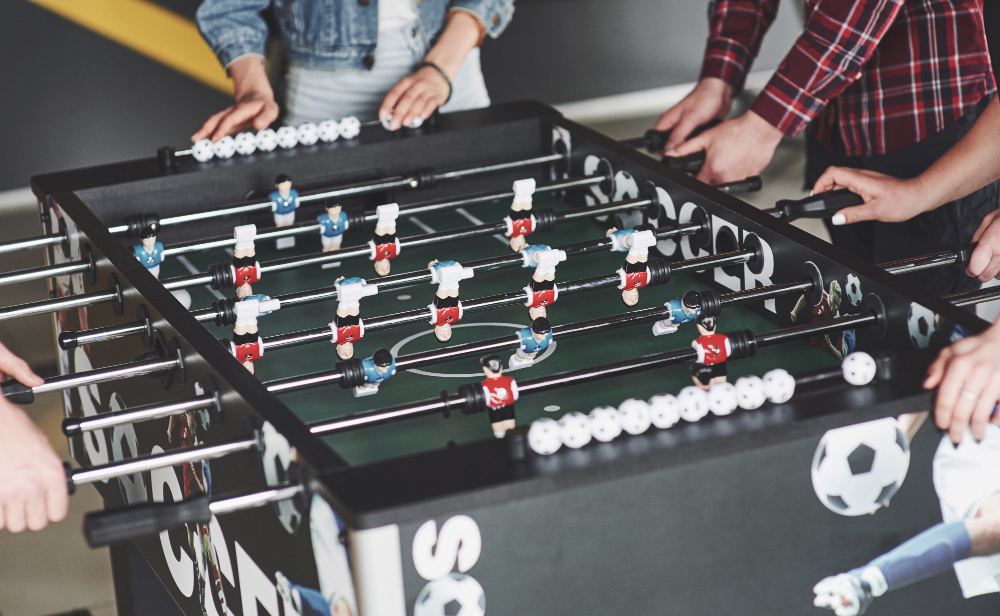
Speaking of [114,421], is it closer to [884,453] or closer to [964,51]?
[884,453]

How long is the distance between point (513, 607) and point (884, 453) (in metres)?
0.41

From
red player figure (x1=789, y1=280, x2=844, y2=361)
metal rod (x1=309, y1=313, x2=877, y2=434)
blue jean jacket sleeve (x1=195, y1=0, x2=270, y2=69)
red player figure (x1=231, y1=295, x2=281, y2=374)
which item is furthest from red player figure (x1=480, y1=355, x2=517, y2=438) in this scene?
blue jean jacket sleeve (x1=195, y1=0, x2=270, y2=69)

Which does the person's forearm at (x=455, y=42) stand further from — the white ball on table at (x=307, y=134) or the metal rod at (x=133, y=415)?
the metal rod at (x=133, y=415)

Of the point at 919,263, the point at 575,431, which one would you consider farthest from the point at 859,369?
the point at 919,263

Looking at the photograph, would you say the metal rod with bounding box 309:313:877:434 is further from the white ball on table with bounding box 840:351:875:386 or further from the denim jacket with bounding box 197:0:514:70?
the denim jacket with bounding box 197:0:514:70

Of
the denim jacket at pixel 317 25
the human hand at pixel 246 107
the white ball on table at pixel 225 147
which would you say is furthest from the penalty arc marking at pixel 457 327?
the denim jacket at pixel 317 25

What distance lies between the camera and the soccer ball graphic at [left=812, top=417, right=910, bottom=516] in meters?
1.08

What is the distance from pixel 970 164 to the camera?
175cm

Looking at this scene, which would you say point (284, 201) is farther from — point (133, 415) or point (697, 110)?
point (697, 110)

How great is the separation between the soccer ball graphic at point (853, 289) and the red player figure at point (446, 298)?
1.64 feet

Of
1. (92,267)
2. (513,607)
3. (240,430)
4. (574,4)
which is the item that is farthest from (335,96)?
(574,4)

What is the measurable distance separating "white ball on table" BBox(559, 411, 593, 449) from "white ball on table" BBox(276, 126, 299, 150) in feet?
4.18

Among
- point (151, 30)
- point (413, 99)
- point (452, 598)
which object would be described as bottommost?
point (452, 598)

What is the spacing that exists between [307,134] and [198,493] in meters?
1.01
